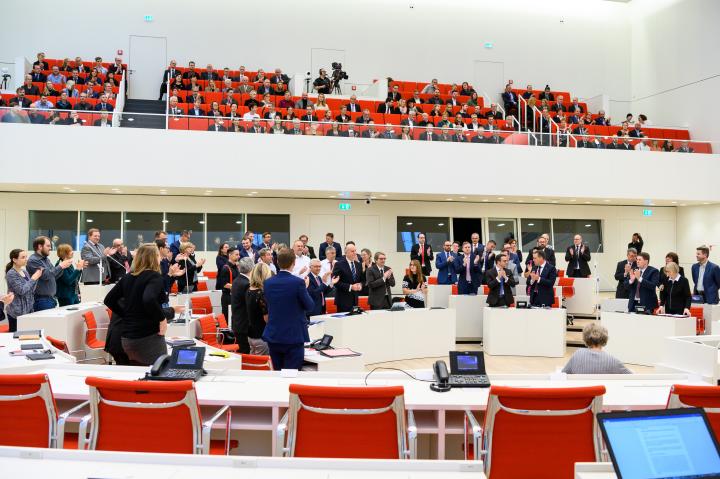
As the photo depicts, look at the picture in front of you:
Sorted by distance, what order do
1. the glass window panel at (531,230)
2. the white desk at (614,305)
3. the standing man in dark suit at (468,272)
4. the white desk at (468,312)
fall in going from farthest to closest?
the glass window panel at (531,230)
the standing man in dark suit at (468,272)
the white desk at (468,312)
the white desk at (614,305)

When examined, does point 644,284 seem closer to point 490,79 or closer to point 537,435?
point 537,435

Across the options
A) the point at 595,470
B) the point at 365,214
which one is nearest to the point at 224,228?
the point at 365,214

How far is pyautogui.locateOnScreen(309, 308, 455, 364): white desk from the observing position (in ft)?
28.5

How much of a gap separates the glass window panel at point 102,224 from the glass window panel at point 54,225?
0.18 m

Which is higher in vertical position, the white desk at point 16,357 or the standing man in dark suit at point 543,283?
the standing man in dark suit at point 543,283

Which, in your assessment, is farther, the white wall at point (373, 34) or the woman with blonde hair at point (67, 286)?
the white wall at point (373, 34)

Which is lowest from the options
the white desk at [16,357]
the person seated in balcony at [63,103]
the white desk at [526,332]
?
the white desk at [526,332]

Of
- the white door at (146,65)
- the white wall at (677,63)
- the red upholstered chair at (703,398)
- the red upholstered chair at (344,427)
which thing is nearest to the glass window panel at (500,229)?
the white wall at (677,63)

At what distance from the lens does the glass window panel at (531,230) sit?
738 inches

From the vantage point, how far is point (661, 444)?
80.4 inches

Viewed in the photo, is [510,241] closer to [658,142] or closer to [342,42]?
[658,142]

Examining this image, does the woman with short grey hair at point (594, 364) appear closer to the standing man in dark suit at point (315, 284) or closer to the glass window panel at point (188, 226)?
the standing man in dark suit at point (315, 284)

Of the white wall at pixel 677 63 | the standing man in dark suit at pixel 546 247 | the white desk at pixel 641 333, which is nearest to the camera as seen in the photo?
the white desk at pixel 641 333

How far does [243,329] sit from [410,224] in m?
11.6
